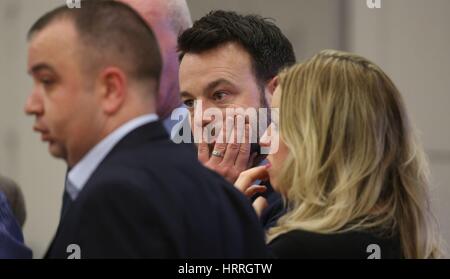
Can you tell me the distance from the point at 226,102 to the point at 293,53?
288 millimetres

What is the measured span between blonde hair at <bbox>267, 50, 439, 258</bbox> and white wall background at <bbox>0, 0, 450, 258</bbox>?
0.71 meters

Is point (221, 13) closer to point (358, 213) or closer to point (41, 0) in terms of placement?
point (41, 0)

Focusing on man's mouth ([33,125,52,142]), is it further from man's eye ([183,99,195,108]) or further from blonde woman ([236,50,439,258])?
man's eye ([183,99,195,108])

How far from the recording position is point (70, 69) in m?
1.68

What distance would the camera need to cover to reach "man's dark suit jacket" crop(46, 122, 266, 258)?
4.94ft

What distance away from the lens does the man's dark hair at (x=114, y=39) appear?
5.45 ft

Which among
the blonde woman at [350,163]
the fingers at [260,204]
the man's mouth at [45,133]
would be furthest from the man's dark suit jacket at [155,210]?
the fingers at [260,204]

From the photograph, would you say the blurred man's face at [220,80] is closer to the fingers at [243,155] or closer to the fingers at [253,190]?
the fingers at [243,155]

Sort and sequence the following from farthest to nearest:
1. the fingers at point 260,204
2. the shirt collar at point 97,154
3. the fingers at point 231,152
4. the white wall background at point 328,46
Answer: the white wall background at point 328,46 < the fingers at point 231,152 < the fingers at point 260,204 < the shirt collar at point 97,154

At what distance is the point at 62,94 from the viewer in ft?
5.56

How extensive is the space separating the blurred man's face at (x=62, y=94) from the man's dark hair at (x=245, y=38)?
0.92 m

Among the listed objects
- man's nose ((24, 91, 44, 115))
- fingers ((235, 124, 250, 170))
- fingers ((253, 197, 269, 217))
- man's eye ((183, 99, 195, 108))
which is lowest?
fingers ((253, 197, 269, 217))

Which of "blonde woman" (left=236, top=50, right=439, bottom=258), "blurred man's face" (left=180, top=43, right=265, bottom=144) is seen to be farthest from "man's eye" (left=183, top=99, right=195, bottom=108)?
"blonde woman" (left=236, top=50, right=439, bottom=258)

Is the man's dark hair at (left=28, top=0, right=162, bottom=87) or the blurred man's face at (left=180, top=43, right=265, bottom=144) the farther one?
the blurred man's face at (left=180, top=43, right=265, bottom=144)
